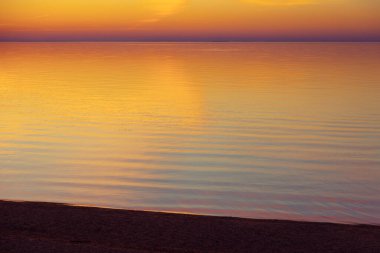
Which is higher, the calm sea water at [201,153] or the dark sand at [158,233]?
the calm sea water at [201,153]

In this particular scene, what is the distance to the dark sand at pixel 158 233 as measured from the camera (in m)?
4.91

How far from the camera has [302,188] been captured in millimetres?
9070

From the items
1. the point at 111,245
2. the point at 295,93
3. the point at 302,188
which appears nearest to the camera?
the point at 111,245

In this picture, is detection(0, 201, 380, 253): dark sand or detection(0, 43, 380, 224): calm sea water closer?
detection(0, 201, 380, 253): dark sand

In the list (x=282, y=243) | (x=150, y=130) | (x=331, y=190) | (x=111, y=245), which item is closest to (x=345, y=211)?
(x=331, y=190)

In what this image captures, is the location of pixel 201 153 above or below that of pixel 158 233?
above

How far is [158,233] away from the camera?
543cm

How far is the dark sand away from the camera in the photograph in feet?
16.1

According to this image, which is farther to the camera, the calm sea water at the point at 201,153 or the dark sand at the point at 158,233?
the calm sea water at the point at 201,153

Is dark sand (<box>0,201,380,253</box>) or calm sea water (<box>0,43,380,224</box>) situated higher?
calm sea water (<box>0,43,380,224</box>)

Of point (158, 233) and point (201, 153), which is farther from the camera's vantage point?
point (201, 153)

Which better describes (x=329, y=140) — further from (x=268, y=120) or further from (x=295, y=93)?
(x=295, y=93)

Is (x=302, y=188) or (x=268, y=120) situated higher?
(x=268, y=120)

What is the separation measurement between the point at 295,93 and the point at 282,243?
1908 centimetres
